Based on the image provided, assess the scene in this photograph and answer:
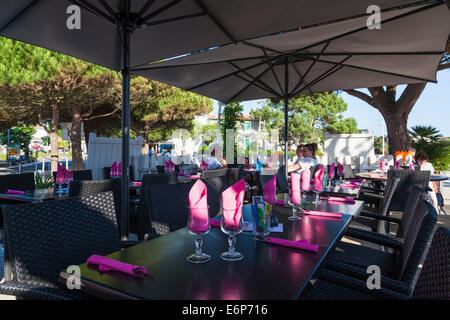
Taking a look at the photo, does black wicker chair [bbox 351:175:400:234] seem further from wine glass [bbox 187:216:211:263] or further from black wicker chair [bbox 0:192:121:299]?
black wicker chair [bbox 0:192:121:299]

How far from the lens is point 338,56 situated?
4.21 meters

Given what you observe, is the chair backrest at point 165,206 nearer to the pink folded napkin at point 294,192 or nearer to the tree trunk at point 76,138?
the pink folded napkin at point 294,192

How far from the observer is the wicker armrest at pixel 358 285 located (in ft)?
3.68

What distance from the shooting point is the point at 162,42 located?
327 cm

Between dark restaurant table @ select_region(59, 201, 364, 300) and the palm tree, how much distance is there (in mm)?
10712

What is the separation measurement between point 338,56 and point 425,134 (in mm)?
8076

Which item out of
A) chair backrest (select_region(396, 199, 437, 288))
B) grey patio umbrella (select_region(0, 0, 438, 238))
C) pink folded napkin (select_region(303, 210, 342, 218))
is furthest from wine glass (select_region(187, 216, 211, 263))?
grey patio umbrella (select_region(0, 0, 438, 238))

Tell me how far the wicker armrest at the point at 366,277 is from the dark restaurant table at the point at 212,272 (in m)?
0.10

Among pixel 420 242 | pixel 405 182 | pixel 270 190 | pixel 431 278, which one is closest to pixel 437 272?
pixel 431 278

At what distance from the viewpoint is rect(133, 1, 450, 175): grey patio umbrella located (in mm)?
3066

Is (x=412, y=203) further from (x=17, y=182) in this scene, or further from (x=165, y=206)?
(x=17, y=182)

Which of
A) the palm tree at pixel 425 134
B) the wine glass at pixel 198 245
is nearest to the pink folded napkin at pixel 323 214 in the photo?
the wine glass at pixel 198 245
